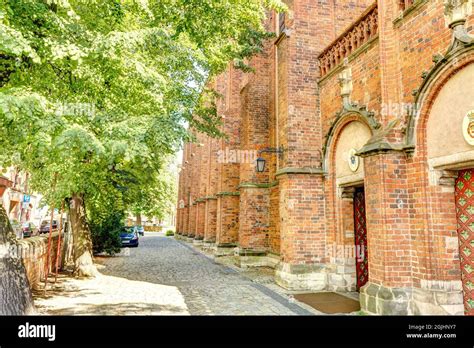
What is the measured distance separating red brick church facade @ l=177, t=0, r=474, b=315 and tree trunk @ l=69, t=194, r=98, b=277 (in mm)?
4907

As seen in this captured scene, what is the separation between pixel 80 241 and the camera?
33.5ft

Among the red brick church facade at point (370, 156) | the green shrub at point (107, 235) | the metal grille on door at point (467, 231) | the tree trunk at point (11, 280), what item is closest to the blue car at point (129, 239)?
the green shrub at point (107, 235)

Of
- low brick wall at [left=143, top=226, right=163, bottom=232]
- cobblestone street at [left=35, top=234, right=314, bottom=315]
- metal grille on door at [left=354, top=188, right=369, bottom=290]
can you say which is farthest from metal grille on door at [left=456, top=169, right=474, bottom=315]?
low brick wall at [left=143, top=226, right=163, bottom=232]

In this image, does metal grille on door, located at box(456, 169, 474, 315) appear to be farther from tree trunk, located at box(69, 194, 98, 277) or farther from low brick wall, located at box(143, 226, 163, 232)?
low brick wall, located at box(143, 226, 163, 232)

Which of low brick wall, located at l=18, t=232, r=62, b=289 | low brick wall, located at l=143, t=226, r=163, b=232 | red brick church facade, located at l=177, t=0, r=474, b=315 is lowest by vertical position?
low brick wall, located at l=143, t=226, r=163, b=232

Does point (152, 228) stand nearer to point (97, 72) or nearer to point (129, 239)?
point (129, 239)

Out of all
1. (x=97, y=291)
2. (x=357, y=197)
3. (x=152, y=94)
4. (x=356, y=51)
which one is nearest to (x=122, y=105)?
(x=152, y=94)

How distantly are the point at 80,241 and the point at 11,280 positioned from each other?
572cm

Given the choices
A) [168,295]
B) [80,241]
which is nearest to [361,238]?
[168,295]

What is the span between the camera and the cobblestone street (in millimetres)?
6398

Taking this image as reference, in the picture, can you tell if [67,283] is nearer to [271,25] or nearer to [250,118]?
A: [250,118]

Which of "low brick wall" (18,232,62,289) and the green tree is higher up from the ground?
the green tree

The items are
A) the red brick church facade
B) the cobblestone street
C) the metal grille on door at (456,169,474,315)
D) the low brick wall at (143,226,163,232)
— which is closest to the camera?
the metal grille on door at (456,169,474,315)

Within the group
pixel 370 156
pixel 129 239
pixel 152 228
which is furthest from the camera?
pixel 152 228
